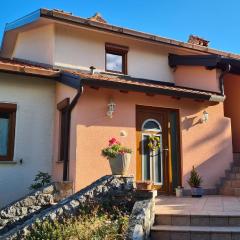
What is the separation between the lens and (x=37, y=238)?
236 inches

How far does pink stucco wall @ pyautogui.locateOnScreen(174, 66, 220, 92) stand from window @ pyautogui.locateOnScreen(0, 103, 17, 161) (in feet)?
18.7

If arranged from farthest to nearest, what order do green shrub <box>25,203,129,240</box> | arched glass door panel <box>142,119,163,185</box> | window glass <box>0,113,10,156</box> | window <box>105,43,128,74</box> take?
1. window <box>105,43,128,74</box>
2. arched glass door panel <box>142,119,163,185</box>
3. window glass <box>0,113,10,156</box>
4. green shrub <box>25,203,129,240</box>

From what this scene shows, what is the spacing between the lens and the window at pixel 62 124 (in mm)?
9609

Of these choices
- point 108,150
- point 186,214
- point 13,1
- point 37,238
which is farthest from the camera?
point 13,1

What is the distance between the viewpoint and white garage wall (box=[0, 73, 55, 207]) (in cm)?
946

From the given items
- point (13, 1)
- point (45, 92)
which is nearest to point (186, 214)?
point (45, 92)

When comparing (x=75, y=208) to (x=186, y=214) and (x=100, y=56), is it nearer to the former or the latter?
(x=186, y=214)

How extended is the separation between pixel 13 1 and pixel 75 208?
18.3ft

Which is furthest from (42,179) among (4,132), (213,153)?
(213,153)

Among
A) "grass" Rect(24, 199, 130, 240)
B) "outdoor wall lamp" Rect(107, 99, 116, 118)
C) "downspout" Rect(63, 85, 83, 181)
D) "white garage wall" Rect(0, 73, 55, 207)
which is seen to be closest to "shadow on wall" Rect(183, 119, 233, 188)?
"outdoor wall lamp" Rect(107, 99, 116, 118)

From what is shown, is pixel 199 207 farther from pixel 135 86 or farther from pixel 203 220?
pixel 135 86

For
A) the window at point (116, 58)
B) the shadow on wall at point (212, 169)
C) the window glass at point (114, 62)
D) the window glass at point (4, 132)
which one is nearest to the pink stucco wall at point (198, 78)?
the window at point (116, 58)

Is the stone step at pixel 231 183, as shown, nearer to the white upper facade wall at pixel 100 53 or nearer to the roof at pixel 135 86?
the roof at pixel 135 86

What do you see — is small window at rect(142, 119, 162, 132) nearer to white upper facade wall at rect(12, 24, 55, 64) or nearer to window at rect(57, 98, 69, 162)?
window at rect(57, 98, 69, 162)
